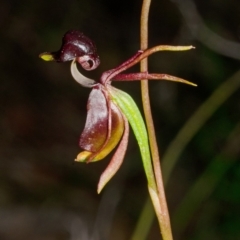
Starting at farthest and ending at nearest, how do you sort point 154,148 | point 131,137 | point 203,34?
point 203,34 → point 131,137 → point 154,148

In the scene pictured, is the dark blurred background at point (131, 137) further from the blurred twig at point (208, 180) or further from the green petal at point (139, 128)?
the green petal at point (139, 128)

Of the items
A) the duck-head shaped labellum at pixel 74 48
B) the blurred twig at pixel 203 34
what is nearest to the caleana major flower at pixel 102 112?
the duck-head shaped labellum at pixel 74 48

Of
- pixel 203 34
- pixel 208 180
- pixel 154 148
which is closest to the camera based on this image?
pixel 154 148

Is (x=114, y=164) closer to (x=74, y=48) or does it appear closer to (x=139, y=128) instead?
(x=139, y=128)

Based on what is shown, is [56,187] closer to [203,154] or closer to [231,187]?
[203,154]

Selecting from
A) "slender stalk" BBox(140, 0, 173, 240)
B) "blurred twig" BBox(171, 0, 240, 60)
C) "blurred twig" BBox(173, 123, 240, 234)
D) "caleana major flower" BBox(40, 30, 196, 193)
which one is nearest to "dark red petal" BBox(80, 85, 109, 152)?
"caleana major flower" BBox(40, 30, 196, 193)

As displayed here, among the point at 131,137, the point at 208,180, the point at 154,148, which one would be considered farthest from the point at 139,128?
the point at 131,137
